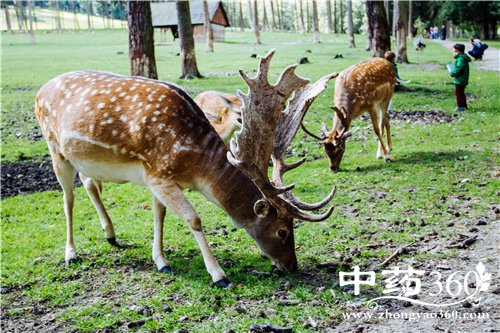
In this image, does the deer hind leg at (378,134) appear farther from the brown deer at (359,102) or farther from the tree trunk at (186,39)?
the tree trunk at (186,39)

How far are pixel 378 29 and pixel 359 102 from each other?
8.71 m

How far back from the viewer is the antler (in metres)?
5.45

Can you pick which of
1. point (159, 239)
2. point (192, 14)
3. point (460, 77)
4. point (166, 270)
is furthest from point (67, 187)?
point (192, 14)

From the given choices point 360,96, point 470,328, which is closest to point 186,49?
point 360,96

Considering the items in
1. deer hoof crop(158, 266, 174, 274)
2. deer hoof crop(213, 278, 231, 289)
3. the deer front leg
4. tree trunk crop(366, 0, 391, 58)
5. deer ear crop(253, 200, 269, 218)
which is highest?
tree trunk crop(366, 0, 391, 58)

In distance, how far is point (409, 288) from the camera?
524 cm

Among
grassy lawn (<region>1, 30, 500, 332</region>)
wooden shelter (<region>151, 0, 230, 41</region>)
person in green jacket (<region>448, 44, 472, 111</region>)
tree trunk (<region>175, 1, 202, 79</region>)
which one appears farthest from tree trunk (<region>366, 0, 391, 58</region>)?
wooden shelter (<region>151, 0, 230, 41</region>)

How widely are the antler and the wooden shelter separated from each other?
5333 centimetres

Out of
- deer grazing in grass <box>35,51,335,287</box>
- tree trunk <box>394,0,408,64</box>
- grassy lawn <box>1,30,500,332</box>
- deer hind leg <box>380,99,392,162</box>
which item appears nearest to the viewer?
grassy lawn <box>1,30,500,332</box>

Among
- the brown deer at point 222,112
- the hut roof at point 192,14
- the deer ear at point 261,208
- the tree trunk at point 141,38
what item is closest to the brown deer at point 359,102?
the brown deer at point 222,112

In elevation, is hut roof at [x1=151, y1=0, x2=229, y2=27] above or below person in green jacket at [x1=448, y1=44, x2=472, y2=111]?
above

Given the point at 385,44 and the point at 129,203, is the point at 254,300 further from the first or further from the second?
the point at 385,44

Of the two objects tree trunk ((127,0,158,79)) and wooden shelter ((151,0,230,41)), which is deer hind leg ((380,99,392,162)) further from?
wooden shelter ((151,0,230,41))

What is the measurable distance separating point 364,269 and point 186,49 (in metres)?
19.3
